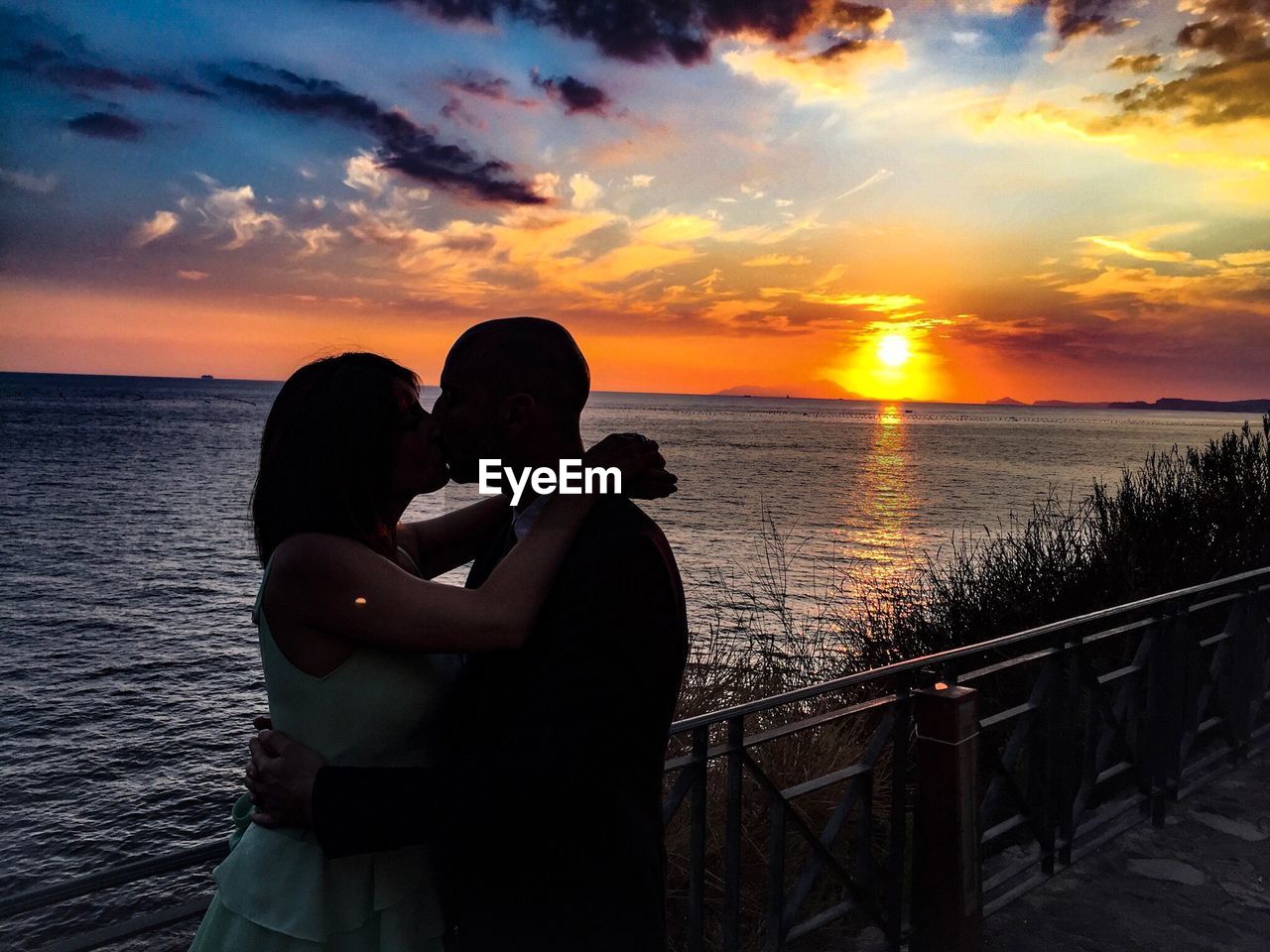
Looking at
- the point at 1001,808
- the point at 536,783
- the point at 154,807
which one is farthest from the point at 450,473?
the point at 154,807

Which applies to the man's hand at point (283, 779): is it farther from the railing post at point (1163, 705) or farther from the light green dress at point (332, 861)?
the railing post at point (1163, 705)

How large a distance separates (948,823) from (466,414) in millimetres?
3036

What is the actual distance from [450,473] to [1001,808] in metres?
7.83

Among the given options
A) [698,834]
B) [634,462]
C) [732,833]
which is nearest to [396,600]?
[634,462]

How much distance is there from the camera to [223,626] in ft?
82.6

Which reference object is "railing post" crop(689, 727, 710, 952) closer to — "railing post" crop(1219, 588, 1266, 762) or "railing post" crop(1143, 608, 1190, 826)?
"railing post" crop(1143, 608, 1190, 826)

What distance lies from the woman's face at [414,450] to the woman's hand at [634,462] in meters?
0.32

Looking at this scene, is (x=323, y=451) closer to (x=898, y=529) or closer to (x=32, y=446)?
(x=898, y=529)

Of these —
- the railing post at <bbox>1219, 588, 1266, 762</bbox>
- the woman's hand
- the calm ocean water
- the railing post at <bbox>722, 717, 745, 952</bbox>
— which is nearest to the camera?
the woman's hand

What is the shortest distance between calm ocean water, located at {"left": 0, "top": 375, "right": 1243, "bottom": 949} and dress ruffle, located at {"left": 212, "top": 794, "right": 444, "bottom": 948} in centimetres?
1093

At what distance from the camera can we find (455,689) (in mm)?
1824

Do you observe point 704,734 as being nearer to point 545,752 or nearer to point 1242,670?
point 545,752

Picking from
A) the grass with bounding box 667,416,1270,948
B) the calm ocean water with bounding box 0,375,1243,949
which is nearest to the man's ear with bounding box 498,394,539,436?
the grass with bounding box 667,416,1270,948

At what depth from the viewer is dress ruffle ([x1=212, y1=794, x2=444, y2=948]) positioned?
5.52ft
